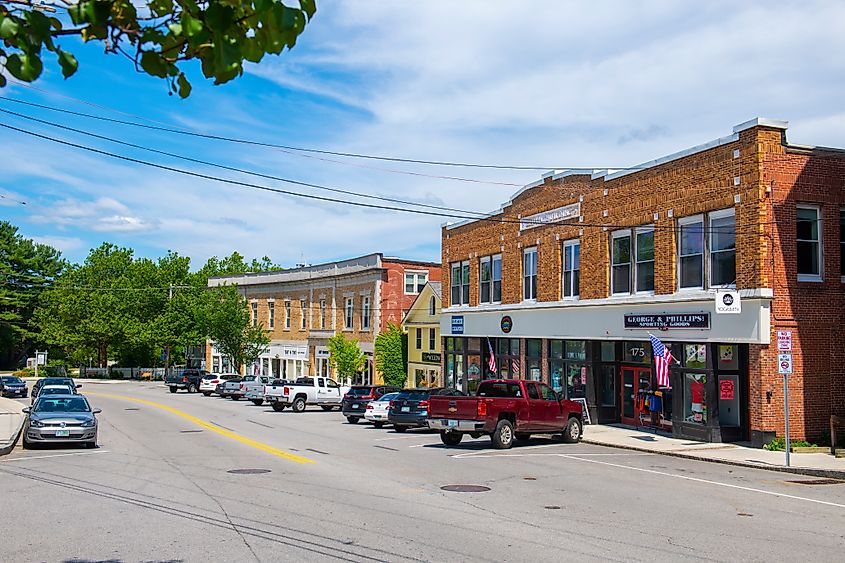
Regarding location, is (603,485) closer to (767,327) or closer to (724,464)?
(724,464)

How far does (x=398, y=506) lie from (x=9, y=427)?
67.5 feet

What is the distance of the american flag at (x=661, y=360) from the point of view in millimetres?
25750

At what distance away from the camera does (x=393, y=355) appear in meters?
52.2

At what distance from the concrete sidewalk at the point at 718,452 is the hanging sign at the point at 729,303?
3780mm

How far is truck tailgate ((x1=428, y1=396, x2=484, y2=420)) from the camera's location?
23016 mm

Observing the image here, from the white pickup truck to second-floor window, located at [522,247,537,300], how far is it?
38.2 feet

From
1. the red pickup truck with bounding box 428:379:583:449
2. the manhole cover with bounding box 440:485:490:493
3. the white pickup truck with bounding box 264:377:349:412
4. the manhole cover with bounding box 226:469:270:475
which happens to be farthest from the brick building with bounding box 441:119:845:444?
the manhole cover with bounding box 226:469:270:475

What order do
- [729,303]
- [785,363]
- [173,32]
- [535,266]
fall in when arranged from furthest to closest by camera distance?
[535,266], [729,303], [785,363], [173,32]

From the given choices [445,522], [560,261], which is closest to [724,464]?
[445,522]

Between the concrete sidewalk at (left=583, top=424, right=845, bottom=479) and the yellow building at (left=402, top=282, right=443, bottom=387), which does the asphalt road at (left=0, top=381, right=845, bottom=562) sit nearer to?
the concrete sidewalk at (left=583, top=424, right=845, bottom=479)

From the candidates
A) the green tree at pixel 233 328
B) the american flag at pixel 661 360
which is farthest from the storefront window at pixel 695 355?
the green tree at pixel 233 328

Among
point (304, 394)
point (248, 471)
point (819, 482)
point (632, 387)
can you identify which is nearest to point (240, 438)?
point (248, 471)

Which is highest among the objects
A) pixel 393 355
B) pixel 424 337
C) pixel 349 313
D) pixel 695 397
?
pixel 349 313

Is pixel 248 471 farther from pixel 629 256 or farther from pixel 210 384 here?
pixel 210 384
